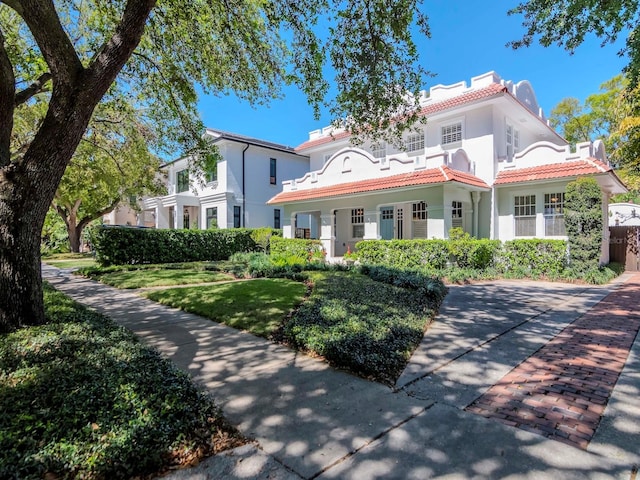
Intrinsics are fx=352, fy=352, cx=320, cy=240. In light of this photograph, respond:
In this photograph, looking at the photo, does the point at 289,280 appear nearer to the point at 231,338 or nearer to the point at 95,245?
the point at 231,338

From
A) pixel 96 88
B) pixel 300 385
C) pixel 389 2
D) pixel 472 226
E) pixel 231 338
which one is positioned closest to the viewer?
pixel 300 385

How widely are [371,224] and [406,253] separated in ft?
10.3

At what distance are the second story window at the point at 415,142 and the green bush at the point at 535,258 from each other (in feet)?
22.3

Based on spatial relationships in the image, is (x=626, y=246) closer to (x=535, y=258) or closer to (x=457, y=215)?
(x=535, y=258)

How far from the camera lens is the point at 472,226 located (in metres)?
15.8

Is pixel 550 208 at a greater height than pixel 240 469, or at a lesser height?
greater

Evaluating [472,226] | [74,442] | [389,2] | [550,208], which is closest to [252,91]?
[389,2]

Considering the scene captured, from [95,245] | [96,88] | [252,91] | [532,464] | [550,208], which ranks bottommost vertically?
[532,464]

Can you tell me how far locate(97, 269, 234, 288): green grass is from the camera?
10727mm

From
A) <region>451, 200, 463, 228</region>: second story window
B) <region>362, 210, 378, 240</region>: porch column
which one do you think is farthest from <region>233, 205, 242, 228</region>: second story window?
<region>451, 200, 463, 228</region>: second story window

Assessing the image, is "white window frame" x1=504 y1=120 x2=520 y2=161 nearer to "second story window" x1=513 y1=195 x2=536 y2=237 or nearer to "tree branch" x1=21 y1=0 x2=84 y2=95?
"second story window" x1=513 y1=195 x2=536 y2=237

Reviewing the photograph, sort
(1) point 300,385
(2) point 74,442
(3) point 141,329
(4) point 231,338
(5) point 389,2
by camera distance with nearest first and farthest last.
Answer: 1. (2) point 74,442
2. (1) point 300,385
3. (4) point 231,338
4. (3) point 141,329
5. (5) point 389,2

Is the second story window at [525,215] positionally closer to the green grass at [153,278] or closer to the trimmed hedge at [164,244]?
the green grass at [153,278]

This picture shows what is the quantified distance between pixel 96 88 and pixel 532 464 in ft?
20.8
